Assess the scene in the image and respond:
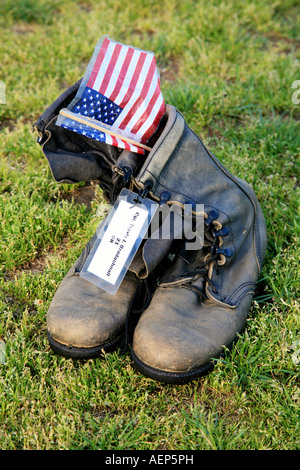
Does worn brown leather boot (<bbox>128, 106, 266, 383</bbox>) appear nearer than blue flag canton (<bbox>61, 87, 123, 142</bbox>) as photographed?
Yes

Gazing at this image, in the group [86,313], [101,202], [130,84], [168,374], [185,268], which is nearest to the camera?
[168,374]

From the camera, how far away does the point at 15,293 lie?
2820mm

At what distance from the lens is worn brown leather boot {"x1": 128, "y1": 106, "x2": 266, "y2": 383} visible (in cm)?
225

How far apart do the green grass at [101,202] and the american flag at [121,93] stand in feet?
2.81

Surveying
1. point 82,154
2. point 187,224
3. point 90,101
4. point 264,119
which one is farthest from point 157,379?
point 264,119

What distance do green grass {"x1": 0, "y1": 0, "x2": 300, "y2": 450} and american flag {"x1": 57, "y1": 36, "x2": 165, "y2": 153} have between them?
33.7 inches

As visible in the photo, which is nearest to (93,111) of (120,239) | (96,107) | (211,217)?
(96,107)

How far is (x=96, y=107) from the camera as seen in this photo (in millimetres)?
2488

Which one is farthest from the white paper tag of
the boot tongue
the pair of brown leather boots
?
the boot tongue

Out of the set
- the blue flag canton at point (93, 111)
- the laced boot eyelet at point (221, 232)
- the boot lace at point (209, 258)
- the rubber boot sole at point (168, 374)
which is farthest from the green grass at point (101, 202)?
the blue flag canton at point (93, 111)

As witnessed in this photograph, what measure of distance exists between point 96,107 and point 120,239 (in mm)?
684

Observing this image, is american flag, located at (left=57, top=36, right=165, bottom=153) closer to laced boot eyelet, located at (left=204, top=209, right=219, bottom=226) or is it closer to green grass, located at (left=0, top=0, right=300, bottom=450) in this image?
laced boot eyelet, located at (left=204, top=209, right=219, bottom=226)

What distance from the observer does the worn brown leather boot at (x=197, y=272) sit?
88.5 inches

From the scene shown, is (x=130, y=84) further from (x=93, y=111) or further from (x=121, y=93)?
(x=93, y=111)
